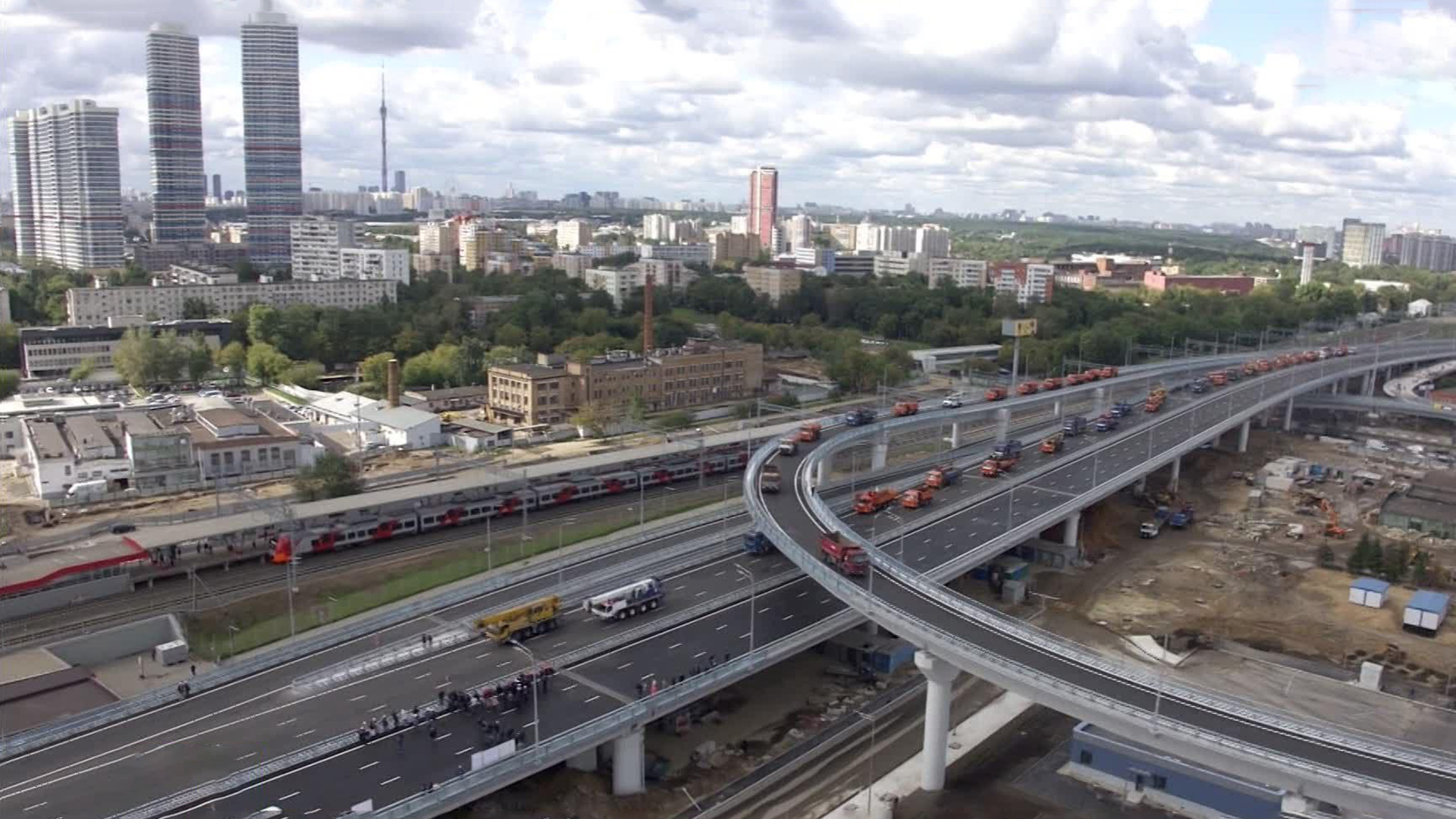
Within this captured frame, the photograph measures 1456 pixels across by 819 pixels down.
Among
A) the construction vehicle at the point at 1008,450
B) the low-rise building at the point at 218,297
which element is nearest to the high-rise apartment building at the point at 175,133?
the low-rise building at the point at 218,297

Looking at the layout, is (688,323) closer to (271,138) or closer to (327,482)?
(327,482)

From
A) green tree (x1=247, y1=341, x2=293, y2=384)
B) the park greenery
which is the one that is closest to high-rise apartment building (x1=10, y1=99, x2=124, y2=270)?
the park greenery

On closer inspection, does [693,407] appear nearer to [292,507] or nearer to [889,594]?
[292,507]

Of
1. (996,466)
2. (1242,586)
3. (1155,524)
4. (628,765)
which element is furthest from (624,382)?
(628,765)

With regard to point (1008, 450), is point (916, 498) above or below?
below

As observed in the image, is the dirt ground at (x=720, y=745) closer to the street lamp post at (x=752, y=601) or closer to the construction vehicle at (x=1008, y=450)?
the street lamp post at (x=752, y=601)

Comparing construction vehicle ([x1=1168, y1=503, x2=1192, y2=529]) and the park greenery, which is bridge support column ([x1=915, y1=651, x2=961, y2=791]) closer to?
construction vehicle ([x1=1168, y1=503, x2=1192, y2=529])
